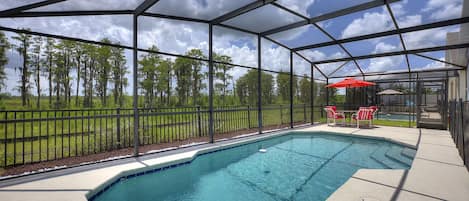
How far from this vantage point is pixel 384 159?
16.3ft

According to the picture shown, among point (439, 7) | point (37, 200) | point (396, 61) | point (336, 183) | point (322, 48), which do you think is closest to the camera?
point (37, 200)

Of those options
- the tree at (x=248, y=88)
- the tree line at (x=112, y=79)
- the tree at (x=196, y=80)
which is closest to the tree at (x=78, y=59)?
the tree line at (x=112, y=79)

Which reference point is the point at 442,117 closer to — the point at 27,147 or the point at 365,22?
the point at 365,22

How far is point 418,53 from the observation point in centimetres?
734

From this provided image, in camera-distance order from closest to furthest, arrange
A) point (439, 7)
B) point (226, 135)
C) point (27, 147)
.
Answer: point (439, 7), point (27, 147), point (226, 135)

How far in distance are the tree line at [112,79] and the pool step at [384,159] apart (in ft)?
12.5

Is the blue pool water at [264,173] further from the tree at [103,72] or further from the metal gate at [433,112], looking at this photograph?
the tree at [103,72]

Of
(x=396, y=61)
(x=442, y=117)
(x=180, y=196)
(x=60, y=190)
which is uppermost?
(x=396, y=61)

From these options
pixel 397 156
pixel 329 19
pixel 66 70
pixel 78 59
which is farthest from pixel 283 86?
pixel 66 70

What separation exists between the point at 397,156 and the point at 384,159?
49 centimetres

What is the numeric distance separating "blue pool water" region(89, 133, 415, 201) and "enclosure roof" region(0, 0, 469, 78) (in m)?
3.06

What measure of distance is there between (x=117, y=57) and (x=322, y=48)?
8.43 m

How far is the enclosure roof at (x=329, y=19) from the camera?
3.87 meters

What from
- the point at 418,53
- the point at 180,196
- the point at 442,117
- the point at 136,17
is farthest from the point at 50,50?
the point at 442,117
